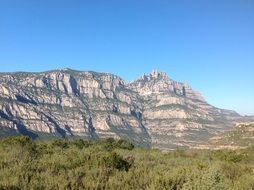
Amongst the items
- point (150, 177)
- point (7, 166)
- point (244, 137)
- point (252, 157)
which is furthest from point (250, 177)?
point (244, 137)

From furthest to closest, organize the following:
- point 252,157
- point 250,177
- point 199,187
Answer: point 252,157 → point 250,177 → point 199,187

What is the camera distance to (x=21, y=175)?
1581 inches

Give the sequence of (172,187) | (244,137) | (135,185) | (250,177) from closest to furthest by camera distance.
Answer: (172,187)
(135,185)
(250,177)
(244,137)

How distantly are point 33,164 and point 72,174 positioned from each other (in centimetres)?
655

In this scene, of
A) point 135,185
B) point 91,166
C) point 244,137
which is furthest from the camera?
point 244,137

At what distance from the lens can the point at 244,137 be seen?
194250 mm

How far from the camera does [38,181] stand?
39.4m

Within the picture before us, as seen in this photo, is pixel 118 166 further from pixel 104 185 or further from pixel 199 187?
pixel 199 187

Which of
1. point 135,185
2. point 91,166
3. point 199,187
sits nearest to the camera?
point 199,187

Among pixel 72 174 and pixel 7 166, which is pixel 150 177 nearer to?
pixel 72 174

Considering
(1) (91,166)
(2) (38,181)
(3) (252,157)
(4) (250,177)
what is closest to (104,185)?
(2) (38,181)

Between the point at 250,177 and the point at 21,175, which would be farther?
the point at 250,177

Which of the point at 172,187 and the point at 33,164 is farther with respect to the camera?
the point at 33,164

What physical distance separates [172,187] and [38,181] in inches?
494
